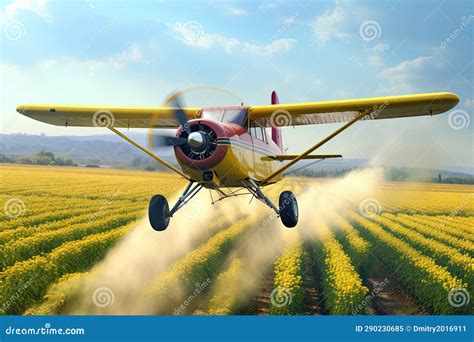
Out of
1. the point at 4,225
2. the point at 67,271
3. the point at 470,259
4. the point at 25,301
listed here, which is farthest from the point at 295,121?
the point at 4,225

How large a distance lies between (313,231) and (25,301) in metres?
10.6

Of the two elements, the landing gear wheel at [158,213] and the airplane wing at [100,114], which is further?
the airplane wing at [100,114]

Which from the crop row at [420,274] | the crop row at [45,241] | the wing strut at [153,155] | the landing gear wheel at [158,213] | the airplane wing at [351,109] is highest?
the airplane wing at [351,109]

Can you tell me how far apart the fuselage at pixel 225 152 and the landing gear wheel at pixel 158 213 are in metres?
1.27

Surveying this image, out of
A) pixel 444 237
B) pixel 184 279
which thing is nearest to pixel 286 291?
pixel 184 279

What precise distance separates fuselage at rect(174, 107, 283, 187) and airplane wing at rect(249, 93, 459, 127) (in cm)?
55

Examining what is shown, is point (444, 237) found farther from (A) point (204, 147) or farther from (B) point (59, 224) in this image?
(B) point (59, 224)

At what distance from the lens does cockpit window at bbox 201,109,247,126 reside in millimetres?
10656

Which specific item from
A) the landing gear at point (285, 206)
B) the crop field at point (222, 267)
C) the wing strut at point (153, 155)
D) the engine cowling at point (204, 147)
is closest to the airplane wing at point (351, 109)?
the landing gear at point (285, 206)

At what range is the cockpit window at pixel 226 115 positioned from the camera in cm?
1066

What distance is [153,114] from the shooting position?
12.3m

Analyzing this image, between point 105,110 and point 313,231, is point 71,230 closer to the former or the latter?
point 105,110

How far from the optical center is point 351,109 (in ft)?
35.8

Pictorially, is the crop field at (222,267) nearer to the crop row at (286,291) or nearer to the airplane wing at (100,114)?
the crop row at (286,291)
